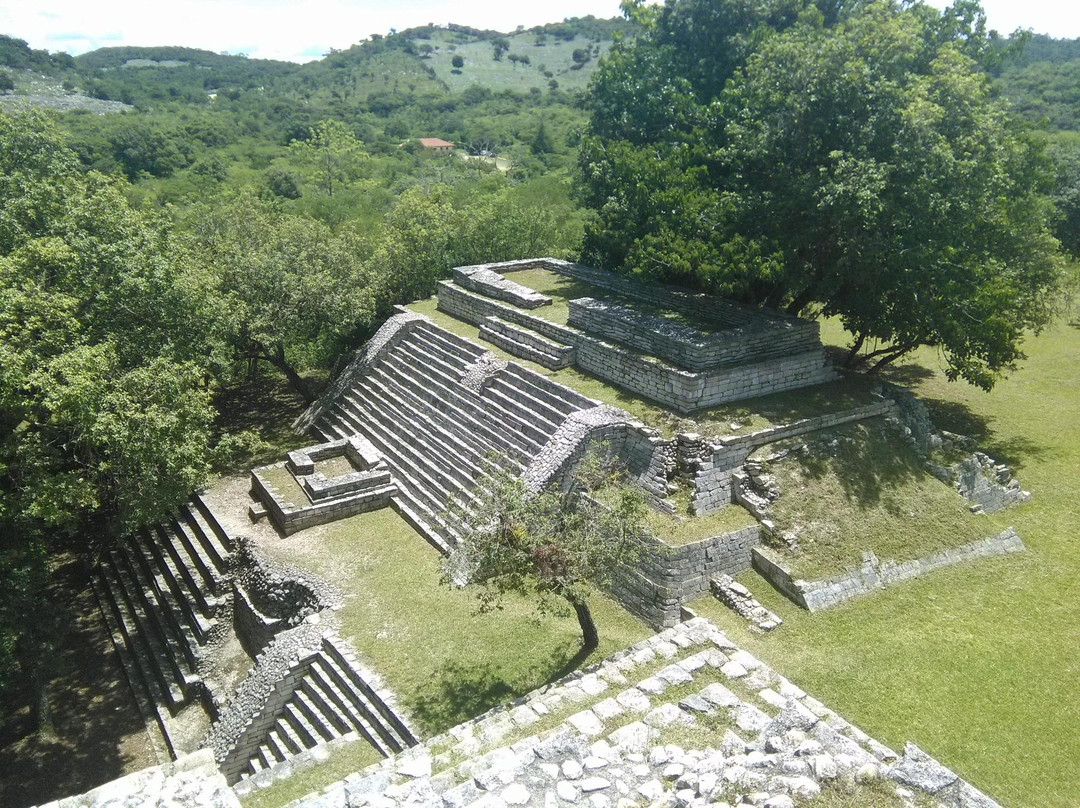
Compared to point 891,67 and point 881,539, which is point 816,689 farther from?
point 891,67

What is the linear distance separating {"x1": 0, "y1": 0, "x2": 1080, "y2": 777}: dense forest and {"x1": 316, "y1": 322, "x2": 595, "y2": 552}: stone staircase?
105 inches

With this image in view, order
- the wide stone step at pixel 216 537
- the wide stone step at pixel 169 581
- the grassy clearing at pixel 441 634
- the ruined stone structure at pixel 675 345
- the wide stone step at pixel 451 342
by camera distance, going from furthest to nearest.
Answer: the wide stone step at pixel 451 342, the wide stone step at pixel 216 537, the ruined stone structure at pixel 675 345, the wide stone step at pixel 169 581, the grassy clearing at pixel 441 634

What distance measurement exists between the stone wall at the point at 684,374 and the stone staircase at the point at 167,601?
8.32m

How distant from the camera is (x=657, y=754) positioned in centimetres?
658

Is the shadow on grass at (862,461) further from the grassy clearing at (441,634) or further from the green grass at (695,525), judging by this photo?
the grassy clearing at (441,634)

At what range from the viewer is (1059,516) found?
46.6 ft

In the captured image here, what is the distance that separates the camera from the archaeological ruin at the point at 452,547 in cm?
652

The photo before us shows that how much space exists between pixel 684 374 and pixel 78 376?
9.98 m

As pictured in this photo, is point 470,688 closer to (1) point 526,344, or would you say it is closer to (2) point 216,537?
(2) point 216,537

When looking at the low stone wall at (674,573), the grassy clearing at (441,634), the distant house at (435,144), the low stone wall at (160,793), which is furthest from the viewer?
the distant house at (435,144)

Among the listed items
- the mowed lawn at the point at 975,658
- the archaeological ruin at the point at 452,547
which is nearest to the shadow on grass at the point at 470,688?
the archaeological ruin at the point at 452,547

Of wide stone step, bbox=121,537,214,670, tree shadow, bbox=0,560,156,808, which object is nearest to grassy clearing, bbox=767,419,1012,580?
wide stone step, bbox=121,537,214,670

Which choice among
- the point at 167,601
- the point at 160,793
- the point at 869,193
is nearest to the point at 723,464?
the point at 869,193

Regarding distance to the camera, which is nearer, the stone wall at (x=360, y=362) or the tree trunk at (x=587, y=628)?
the tree trunk at (x=587, y=628)
